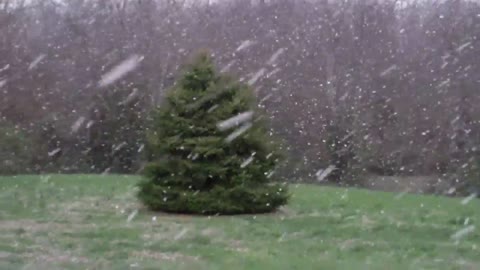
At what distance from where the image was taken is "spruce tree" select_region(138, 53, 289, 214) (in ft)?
55.8

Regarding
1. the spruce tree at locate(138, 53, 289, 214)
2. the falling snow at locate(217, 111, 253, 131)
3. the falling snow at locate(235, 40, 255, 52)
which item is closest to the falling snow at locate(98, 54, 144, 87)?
the falling snow at locate(235, 40, 255, 52)

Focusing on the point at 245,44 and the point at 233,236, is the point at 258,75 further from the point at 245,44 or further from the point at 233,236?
the point at 233,236

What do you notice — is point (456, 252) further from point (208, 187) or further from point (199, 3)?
point (199, 3)

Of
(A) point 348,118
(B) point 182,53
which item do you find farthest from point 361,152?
(B) point 182,53

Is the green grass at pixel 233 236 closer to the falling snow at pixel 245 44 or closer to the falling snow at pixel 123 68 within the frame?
the falling snow at pixel 123 68

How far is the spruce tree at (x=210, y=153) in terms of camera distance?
1700cm

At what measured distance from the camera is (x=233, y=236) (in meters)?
14.0

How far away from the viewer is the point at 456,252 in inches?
499

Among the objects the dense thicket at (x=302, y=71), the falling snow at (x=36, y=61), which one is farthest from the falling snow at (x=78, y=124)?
the falling snow at (x=36, y=61)

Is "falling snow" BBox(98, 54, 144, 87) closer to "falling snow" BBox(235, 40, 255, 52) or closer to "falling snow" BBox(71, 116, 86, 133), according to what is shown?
"falling snow" BBox(71, 116, 86, 133)

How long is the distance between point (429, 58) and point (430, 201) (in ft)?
48.4

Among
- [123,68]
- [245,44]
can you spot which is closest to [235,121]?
[245,44]

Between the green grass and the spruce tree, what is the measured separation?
0.42 meters

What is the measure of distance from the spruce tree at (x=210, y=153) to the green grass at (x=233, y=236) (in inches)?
16.4
